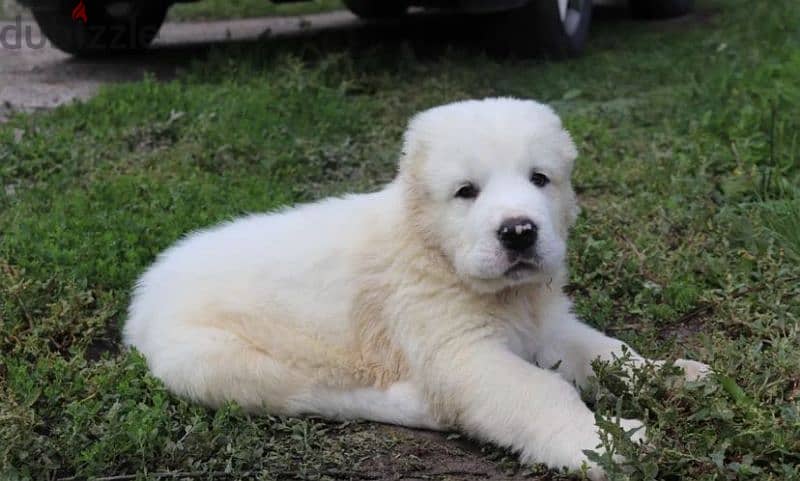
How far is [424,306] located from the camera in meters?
3.60

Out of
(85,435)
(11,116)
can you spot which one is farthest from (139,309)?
(11,116)

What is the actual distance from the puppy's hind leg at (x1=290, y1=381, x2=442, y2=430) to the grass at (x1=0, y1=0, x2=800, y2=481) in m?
0.05

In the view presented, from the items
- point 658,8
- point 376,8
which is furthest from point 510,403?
point 658,8

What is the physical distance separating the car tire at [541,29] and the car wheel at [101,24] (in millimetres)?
2937

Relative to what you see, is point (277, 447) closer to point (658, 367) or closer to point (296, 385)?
point (296, 385)

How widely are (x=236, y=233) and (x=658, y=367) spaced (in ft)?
Result: 5.63

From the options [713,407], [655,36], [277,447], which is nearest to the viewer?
[713,407]

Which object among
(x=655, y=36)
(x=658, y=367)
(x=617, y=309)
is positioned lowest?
(x=655, y=36)

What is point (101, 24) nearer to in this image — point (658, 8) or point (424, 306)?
point (658, 8)

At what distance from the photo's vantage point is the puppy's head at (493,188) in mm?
3383

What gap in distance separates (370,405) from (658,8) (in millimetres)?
8920

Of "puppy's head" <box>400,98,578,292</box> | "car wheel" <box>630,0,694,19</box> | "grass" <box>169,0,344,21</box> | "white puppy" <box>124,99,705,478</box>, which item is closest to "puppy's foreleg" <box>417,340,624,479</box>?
"white puppy" <box>124,99,705,478</box>

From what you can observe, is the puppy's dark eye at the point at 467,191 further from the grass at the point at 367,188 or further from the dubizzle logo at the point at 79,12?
the dubizzle logo at the point at 79,12

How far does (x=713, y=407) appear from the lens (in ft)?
10.6
